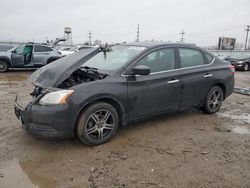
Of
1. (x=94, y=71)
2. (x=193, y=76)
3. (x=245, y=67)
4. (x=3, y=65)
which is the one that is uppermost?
(x=94, y=71)

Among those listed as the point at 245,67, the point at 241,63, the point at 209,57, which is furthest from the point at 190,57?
the point at 245,67

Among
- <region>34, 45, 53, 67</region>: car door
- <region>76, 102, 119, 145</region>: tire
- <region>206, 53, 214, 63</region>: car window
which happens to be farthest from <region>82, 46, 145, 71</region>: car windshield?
<region>34, 45, 53, 67</region>: car door

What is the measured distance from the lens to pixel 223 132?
4.49 meters

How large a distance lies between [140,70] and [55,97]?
136 centimetres

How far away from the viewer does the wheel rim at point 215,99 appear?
213 inches

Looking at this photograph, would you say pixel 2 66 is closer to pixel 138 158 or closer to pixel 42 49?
pixel 42 49

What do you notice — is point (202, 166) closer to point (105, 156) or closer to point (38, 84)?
point (105, 156)

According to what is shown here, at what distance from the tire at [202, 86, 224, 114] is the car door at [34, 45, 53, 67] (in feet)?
34.6

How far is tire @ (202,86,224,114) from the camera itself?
5336 millimetres

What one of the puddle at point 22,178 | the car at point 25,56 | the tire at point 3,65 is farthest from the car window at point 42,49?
the puddle at point 22,178

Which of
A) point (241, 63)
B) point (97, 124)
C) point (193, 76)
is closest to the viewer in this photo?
point (97, 124)

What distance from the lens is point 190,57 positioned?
4977 millimetres

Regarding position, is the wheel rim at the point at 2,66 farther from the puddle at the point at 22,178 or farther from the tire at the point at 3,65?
the puddle at the point at 22,178

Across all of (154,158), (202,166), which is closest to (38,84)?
(154,158)
